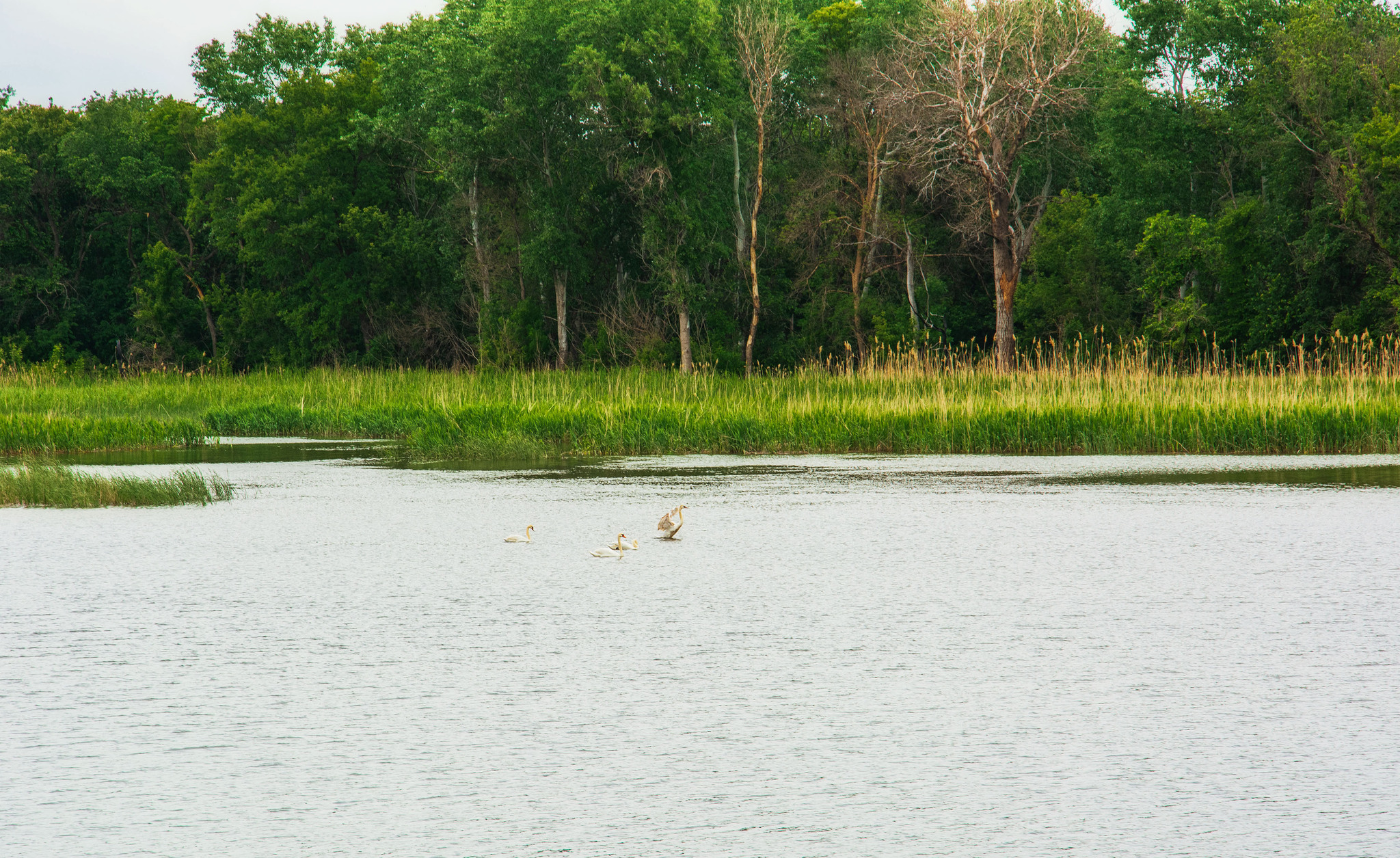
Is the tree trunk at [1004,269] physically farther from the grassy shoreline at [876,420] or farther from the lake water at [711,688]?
the lake water at [711,688]

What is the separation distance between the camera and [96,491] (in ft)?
37.0

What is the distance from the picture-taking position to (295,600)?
6.68 m

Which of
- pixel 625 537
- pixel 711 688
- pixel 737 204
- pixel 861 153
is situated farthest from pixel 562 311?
pixel 711 688

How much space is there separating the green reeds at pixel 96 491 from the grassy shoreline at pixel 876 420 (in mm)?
5891

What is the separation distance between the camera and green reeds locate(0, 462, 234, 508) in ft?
A: 36.6

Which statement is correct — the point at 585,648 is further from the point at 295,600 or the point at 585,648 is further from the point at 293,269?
the point at 293,269

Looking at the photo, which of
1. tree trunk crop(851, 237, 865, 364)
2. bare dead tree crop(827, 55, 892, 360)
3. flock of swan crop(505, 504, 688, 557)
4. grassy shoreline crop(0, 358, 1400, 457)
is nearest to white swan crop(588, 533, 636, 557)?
flock of swan crop(505, 504, 688, 557)

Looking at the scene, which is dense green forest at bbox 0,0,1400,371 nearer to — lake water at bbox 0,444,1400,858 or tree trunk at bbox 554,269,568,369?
tree trunk at bbox 554,269,568,369

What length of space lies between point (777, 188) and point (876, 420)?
2987cm

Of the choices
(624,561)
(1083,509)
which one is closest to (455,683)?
(624,561)

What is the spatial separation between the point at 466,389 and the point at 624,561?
21140 millimetres

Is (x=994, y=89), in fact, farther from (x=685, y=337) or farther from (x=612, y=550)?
(x=612, y=550)

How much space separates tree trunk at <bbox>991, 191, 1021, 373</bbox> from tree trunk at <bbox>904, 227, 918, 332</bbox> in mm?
4655

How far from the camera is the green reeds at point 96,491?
1114 centimetres
